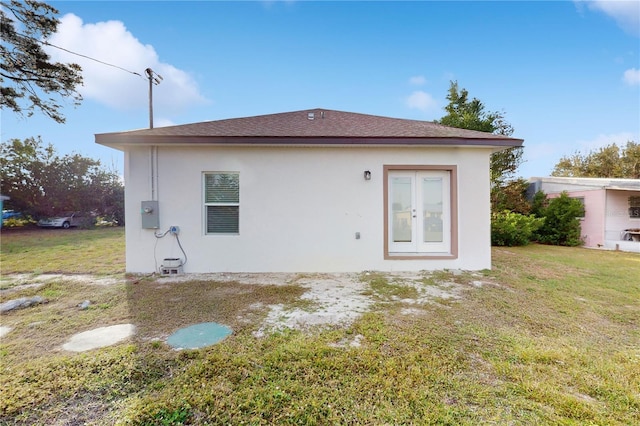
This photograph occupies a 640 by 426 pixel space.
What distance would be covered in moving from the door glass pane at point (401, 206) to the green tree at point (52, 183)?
1969cm

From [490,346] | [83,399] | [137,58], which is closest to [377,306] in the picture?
[490,346]

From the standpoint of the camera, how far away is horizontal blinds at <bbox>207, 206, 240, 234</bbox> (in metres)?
6.20

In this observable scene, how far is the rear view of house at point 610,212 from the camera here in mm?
11560

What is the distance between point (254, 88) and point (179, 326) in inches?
434

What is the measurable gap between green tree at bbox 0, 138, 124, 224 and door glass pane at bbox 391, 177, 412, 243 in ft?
64.6

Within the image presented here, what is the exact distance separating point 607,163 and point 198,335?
3336 centimetres

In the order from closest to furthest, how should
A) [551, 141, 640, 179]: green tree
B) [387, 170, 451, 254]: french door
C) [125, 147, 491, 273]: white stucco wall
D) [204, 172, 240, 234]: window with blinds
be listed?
[125, 147, 491, 273]: white stucco wall → [204, 172, 240, 234]: window with blinds → [387, 170, 451, 254]: french door → [551, 141, 640, 179]: green tree

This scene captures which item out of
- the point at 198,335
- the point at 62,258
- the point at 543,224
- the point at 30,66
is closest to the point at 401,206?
the point at 198,335

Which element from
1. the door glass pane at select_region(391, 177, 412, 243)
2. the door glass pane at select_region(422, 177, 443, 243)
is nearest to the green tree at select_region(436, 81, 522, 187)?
the door glass pane at select_region(422, 177, 443, 243)

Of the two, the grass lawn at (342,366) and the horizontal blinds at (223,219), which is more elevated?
the horizontal blinds at (223,219)

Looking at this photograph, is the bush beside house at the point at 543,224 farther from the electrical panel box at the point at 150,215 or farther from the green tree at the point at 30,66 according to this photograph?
the green tree at the point at 30,66

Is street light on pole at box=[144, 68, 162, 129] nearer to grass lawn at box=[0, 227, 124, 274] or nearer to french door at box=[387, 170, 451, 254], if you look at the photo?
grass lawn at box=[0, 227, 124, 274]

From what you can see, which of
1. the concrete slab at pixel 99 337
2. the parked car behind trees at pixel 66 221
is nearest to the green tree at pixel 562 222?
the concrete slab at pixel 99 337

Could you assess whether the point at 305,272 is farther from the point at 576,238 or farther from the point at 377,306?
the point at 576,238
